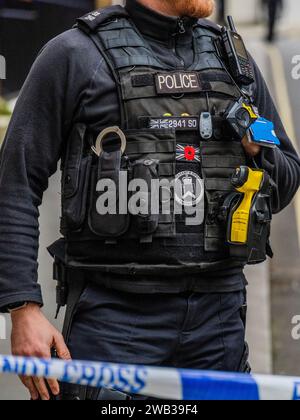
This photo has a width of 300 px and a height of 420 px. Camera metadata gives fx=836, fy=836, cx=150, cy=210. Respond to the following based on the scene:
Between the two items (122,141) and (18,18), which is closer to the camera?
(122,141)

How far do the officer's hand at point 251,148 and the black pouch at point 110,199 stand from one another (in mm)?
369

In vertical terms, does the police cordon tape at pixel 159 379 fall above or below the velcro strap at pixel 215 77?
below

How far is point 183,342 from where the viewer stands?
2.34 meters

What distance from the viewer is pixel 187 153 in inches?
93.1

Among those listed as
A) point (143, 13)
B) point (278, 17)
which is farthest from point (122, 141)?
point (278, 17)

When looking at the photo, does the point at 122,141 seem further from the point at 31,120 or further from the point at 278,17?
the point at 278,17

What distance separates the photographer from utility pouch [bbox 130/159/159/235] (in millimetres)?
2305

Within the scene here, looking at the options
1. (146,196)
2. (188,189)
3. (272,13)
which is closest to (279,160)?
(188,189)

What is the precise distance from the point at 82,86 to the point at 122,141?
0.63 ft

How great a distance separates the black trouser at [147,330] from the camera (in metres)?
2.31

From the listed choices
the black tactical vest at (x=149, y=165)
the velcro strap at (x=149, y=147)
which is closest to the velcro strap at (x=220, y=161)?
the black tactical vest at (x=149, y=165)

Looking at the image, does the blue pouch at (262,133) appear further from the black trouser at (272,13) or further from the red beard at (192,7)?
the black trouser at (272,13)

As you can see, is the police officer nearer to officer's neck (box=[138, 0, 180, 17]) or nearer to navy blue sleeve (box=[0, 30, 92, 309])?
navy blue sleeve (box=[0, 30, 92, 309])

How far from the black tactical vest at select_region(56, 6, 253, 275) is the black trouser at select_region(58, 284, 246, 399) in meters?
0.09
